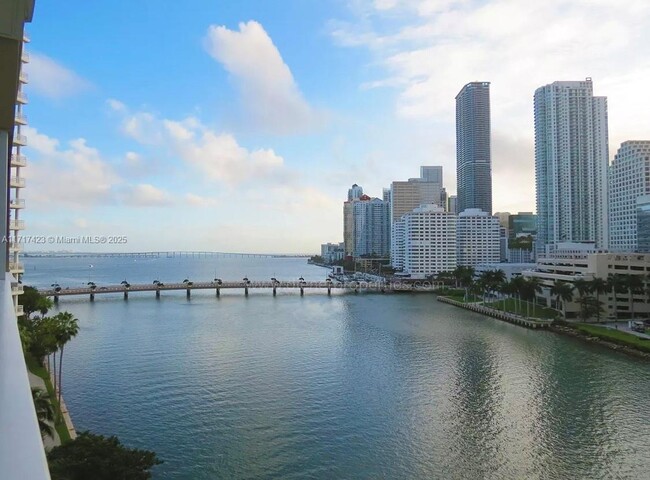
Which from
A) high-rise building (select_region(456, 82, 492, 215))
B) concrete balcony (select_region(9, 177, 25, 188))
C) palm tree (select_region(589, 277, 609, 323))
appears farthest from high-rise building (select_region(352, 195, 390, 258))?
concrete balcony (select_region(9, 177, 25, 188))

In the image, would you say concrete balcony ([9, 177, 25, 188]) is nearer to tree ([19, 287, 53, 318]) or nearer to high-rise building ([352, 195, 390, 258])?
tree ([19, 287, 53, 318])

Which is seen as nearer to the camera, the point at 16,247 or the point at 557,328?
the point at 16,247

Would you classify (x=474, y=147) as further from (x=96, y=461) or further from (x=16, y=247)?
(x=96, y=461)

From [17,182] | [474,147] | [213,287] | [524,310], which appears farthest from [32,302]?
[474,147]

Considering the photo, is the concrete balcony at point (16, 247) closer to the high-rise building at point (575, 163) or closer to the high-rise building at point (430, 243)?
the high-rise building at point (430, 243)

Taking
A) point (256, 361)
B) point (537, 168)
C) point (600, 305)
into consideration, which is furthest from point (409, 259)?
point (256, 361)

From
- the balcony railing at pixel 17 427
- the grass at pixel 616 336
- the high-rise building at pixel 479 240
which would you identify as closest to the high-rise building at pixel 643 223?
the grass at pixel 616 336
